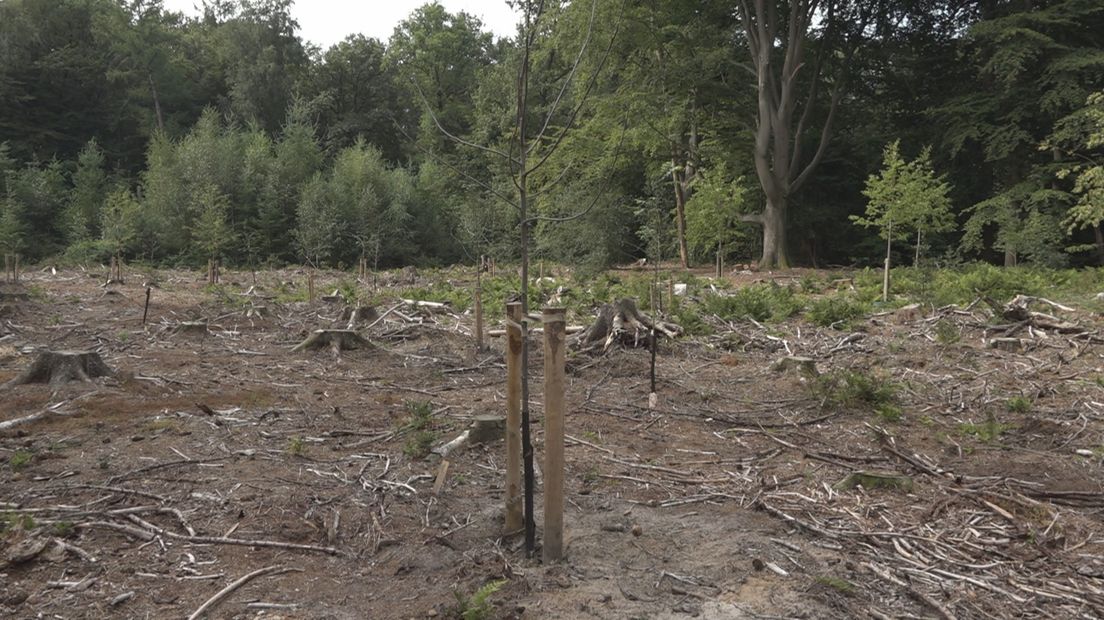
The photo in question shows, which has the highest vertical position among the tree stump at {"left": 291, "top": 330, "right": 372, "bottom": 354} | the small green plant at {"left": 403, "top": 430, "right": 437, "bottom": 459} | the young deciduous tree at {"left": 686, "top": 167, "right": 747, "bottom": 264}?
the young deciduous tree at {"left": 686, "top": 167, "right": 747, "bottom": 264}

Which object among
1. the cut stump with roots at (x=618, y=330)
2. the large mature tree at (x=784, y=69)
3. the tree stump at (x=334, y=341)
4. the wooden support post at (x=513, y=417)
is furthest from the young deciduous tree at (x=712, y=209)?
the wooden support post at (x=513, y=417)

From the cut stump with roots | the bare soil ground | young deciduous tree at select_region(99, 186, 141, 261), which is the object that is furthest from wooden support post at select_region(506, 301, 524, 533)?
young deciduous tree at select_region(99, 186, 141, 261)

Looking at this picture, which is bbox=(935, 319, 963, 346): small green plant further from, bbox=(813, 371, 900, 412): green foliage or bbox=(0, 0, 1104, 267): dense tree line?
bbox=(0, 0, 1104, 267): dense tree line

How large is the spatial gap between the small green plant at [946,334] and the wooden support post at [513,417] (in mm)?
7793

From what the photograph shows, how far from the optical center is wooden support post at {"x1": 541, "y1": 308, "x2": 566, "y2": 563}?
3.66 m

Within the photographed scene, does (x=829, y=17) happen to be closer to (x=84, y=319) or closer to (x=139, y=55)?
(x=84, y=319)

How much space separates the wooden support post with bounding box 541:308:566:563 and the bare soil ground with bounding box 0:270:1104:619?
18cm

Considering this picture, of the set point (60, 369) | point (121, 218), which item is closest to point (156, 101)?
point (121, 218)

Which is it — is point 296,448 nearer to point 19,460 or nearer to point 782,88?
A: point 19,460

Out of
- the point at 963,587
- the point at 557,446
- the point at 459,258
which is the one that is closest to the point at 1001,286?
the point at 963,587

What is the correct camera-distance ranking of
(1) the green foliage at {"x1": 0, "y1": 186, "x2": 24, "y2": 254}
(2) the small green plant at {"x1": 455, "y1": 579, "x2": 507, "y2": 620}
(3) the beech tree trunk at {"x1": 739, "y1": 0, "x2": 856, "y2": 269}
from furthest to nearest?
1. (1) the green foliage at {"x1": 0, "y1": 186, "x2": 24, "y2": 254}
2. (3) the beech tree trunk at {"x1": 739, "y1": 0, "x2": 856, "y2": 269}
3. (2) the small green plant at {"x1": 455, "y1": 579, "x2": 507, "y2": 620}

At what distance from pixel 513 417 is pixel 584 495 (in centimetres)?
111

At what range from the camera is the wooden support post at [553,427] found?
3.66 meters

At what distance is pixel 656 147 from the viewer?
25.8m
